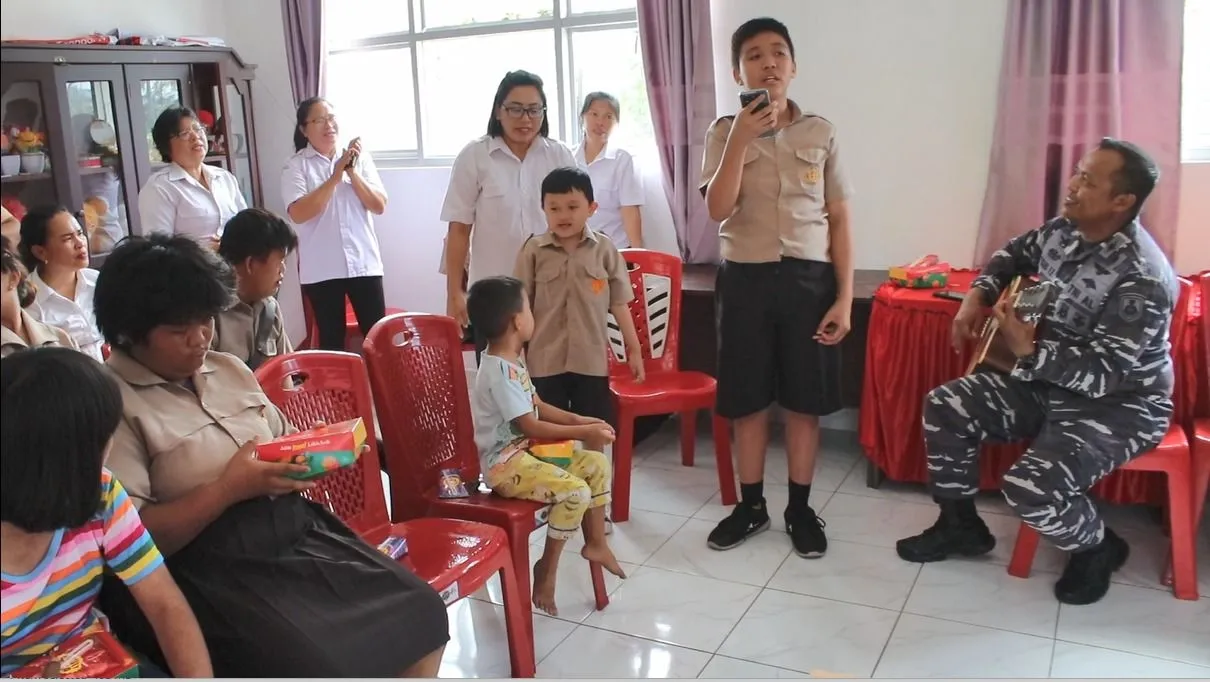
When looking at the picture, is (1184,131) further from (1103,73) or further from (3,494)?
(3,494)

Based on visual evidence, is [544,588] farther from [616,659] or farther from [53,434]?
[53,434]

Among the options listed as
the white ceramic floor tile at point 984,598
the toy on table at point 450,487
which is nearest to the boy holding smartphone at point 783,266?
the white ceramic floor tile at point 984,598

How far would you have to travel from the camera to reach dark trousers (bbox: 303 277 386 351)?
2.27 m

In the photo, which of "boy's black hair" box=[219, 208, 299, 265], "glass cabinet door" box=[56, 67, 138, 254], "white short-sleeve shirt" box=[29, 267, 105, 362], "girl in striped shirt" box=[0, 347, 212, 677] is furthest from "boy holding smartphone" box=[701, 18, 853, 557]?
"girl in striped shirt" box=[0, 347, 212, 677]

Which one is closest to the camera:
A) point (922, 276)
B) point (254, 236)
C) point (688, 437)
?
point (254, 236)

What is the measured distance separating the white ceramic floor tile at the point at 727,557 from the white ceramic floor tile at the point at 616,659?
378mm

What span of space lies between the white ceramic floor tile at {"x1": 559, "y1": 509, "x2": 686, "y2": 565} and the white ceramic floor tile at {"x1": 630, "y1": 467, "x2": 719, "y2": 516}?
0.15 ft

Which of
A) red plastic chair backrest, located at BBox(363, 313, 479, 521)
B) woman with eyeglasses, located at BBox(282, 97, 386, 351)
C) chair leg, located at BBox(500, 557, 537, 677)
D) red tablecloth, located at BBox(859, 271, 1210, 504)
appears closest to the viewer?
woman with eyeglasses, located at BBox(282, 97, 386, 351)

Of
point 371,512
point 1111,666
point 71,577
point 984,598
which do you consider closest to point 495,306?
point 371,512

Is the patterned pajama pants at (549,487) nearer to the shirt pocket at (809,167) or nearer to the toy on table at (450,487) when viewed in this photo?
the toy on table at (450,487)

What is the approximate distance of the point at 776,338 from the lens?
2.25m

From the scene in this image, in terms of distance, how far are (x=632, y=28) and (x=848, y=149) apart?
3.05 feet

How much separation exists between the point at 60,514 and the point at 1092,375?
197 centimetres

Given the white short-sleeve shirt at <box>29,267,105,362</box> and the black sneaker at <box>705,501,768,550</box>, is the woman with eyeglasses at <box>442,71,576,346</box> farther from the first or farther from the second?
the white short-sleeve shirt at <box>29,267,105,362</box>
